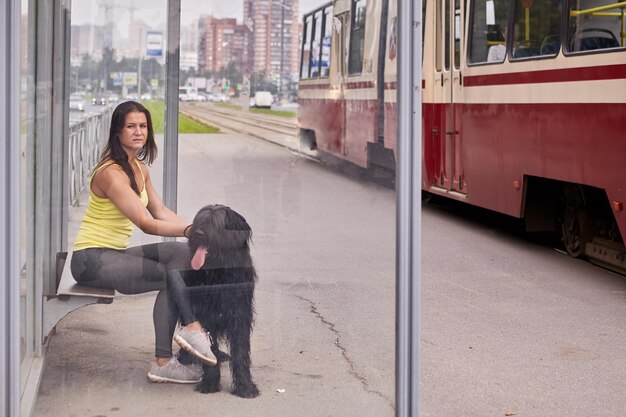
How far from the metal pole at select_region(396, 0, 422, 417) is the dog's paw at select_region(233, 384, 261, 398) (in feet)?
2.58

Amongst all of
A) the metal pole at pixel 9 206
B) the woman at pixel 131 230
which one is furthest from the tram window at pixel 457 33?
the metal pole at pixel 9 206

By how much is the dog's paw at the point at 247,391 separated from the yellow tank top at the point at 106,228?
873 mm

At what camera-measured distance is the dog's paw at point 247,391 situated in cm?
486

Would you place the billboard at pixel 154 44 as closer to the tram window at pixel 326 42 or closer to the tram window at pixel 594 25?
the tram window at pixel 326 42

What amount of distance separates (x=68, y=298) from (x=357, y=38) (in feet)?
5.88

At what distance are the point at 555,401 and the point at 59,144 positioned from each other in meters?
2.83

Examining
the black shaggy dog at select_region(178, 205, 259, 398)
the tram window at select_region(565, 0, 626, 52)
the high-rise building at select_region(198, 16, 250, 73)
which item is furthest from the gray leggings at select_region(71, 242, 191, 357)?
the tram window at select_region(565, 0, 626, 52)

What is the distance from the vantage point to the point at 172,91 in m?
5.23

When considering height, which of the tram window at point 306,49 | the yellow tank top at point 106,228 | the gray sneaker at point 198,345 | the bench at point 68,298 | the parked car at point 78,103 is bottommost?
the gray sneaker at point 198,345

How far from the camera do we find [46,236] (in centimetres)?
545

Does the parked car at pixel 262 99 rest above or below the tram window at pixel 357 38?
below

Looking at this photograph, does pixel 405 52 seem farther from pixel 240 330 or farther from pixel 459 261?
pixel 459 261

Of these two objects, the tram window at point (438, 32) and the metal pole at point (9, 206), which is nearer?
the metal pole at point (9, 206)

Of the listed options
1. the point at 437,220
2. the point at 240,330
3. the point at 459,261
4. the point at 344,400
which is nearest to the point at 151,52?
the point at 240,330
